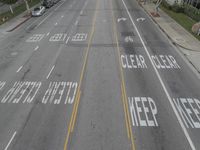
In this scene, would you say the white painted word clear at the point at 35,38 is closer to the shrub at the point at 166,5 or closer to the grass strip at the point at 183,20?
the grass strip at the point at 183,20

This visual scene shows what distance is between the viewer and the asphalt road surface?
1358 centimetres

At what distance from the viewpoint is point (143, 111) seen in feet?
51.1

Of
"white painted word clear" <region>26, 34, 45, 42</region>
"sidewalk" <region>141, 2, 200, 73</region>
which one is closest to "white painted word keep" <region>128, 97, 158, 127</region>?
"sidewalk" <region>141, 2, 200, 73</region>

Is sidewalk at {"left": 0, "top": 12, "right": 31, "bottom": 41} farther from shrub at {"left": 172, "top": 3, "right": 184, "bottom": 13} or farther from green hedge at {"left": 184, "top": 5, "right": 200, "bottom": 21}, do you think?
green hedge at {"left": 184, "top": 5, "right": 200, "bottom": 21}

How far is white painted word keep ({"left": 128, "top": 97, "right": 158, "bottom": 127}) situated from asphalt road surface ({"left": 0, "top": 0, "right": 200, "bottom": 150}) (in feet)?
0.21

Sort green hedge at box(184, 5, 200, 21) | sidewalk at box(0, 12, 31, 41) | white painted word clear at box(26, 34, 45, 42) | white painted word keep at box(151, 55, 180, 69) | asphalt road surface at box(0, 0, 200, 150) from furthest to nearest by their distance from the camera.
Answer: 1. green hedge at box(184, 5, 200, 21)
2. sidewalk at box(0, 12, 31, 41)
3. white painted word clear at box(26, 34, 45, 42)
4. white painted word keep at box(151, 55, 180, 69)
5. asphalt road surface at box(0, 0, 200, 150)

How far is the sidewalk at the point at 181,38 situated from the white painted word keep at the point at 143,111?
730 centimetres

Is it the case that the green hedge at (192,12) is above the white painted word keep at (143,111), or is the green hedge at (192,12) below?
below

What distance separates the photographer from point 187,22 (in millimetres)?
34000

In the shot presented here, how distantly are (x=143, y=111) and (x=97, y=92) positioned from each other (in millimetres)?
4004

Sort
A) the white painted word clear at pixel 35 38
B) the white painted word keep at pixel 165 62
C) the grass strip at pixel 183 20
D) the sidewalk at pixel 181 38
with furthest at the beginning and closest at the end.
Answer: the grass strip at pixel 183 20
the white painted word clear at pixel 35 38
the sidewalk at pixel 181 38
the white painted word keep at pixel 165 62

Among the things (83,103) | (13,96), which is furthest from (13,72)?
(83,103)

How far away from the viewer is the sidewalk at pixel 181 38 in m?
23.5

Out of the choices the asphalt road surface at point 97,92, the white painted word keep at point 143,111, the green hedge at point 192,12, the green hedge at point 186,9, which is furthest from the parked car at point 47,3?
the white painted word keep at point 143,111
